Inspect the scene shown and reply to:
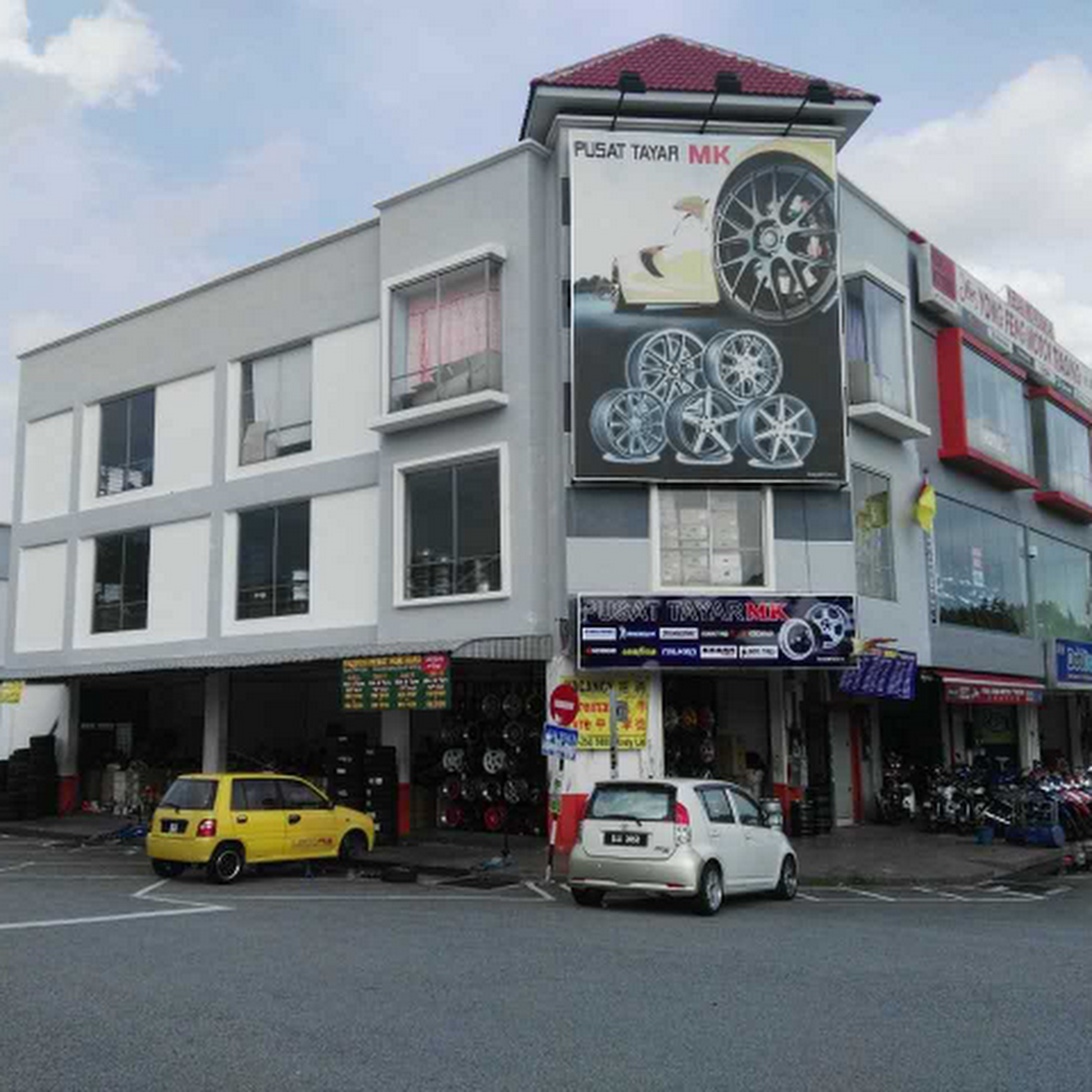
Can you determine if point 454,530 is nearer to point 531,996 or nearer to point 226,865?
point 226,865

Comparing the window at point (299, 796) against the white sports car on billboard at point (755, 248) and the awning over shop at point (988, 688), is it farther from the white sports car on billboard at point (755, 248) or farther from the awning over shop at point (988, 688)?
the awning over shop at point (988, 688)

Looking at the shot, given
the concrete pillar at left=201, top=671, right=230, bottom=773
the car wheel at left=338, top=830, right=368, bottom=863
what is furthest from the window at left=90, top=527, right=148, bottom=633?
the car wheel at left=338, top=830, right=368, bottom=863

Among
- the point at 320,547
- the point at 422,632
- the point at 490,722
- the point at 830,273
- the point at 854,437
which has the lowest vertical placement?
the point at 490,722

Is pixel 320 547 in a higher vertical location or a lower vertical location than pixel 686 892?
higher

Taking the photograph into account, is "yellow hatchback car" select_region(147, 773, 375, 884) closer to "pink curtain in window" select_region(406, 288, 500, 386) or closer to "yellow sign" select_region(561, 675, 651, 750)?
"yellow sign" select_region(561, 675, 651, 750)

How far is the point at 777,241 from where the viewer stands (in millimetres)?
21172

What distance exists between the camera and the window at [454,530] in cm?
2108

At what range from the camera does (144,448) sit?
28.2 metres

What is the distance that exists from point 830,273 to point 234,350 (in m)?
12.7

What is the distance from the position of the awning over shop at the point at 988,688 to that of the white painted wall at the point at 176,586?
1543cm

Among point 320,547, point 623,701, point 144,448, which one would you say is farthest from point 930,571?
point 144,448

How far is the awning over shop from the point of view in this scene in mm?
24219

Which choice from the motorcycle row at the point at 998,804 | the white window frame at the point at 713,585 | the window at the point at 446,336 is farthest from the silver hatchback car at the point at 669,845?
the motorcycle row at the point at 998,804

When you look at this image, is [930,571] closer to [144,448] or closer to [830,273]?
[830,273]
